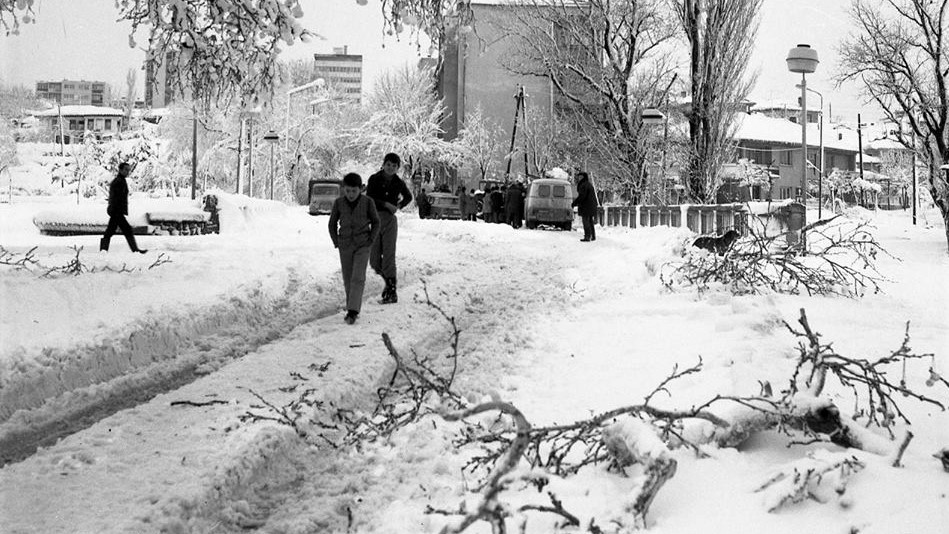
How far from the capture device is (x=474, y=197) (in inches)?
1499

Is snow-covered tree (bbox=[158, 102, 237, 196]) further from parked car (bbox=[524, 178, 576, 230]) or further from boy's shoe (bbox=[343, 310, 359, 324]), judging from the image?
boy's shoe (bbox=[343, 310, 359, 324])

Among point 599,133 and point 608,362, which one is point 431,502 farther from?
point 599,133

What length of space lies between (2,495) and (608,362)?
4395 mm

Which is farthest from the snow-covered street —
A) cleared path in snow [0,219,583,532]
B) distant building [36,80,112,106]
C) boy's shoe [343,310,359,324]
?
distant building [36,80,112,106]

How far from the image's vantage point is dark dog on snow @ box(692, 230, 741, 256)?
10.3 meters

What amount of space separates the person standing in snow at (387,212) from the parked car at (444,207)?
90.6 ft

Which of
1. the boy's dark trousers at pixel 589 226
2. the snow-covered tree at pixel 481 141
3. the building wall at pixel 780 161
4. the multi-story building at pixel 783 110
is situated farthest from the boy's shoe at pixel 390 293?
the multi-story building at pixel 783 110

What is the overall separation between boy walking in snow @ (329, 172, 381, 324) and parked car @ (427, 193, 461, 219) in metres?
28.9

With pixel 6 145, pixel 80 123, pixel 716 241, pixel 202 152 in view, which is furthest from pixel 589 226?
pixel 80 123

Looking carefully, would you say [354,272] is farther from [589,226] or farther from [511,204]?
[511,204]

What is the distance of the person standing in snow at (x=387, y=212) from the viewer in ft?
30.9

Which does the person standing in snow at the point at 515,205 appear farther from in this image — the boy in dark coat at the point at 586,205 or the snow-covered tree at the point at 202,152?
the snow-covered tree at the point at 202,152

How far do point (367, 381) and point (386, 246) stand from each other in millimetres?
3968

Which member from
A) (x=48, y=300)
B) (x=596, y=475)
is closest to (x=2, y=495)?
(x=596, y=475)
